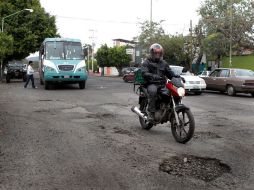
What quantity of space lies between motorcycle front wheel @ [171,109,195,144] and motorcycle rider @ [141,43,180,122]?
63cm

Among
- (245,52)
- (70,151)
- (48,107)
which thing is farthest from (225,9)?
(70,151)

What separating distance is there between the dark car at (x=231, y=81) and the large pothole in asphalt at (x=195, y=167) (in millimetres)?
15435

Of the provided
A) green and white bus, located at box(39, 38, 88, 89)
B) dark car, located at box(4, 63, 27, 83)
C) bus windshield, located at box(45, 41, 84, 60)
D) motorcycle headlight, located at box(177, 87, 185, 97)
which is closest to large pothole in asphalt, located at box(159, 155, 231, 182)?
motorcycle headlight, located at box(177, 87, 185, 97)

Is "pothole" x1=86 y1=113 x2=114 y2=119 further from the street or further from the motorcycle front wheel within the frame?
the motorcycle front wheel

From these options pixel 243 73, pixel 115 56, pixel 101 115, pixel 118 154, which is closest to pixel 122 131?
pixel 118 154

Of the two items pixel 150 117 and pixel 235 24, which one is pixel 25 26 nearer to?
pixel 235 24

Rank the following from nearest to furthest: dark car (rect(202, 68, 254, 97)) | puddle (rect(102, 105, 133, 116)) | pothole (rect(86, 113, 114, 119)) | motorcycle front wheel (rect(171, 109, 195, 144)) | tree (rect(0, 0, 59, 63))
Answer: motorcycle front wheel (rect(171, 109, 195, 144)), pothole (rect(86, 113, 114, 119)), puddle (rect(102, 105, 133, 116)), dark car (rect(202, 68, 254, 97)), tree (rect(0, 0, 59, 63))

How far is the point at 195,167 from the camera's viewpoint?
6164mm

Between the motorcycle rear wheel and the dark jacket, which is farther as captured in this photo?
the motorcycle rear wheel

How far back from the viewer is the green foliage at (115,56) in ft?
234

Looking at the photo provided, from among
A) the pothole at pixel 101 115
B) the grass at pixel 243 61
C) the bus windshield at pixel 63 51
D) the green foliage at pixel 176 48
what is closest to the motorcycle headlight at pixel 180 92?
the pothole at pixel 101 115

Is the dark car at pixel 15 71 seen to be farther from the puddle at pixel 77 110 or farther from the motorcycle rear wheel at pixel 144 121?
the motorcycle rear wheel at pixel 144 121

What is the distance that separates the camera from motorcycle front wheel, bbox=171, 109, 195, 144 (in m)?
7.82

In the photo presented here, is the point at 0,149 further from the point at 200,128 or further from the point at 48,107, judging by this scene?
the point at 48,107
